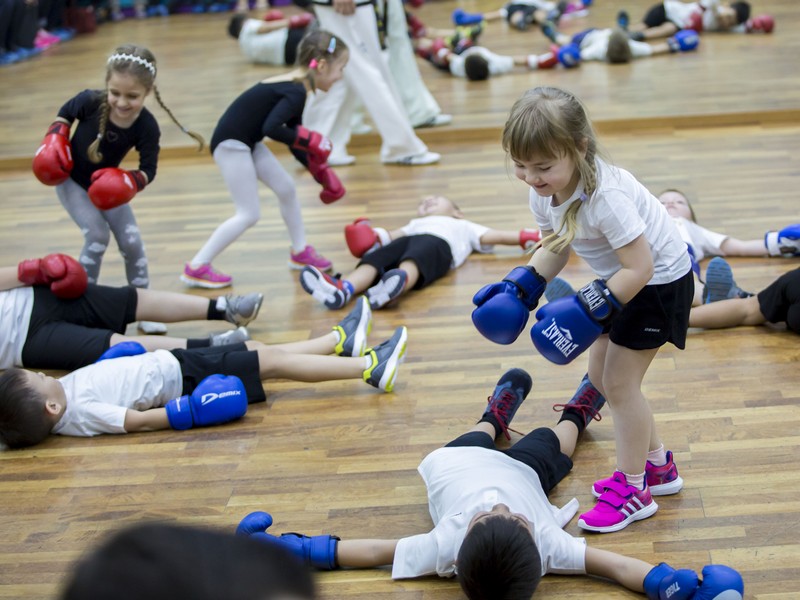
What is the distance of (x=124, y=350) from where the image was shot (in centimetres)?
330

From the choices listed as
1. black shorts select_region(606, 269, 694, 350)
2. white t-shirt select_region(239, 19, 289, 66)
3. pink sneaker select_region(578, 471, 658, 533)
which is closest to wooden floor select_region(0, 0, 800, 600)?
pink sneaker select_region(578, 471, 658, 533)

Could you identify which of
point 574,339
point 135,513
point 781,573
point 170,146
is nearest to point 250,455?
point 135,513

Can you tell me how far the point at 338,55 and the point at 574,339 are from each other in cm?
242

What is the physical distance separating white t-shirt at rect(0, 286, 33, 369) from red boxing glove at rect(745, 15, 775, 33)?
22.2 feet

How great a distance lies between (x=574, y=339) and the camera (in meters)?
2.17

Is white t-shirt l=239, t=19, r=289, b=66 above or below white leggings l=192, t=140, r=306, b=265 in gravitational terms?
below

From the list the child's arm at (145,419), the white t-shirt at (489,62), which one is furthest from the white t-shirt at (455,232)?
the white t-shirt at (489,62)

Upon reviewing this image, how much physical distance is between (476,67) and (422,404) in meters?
4.89

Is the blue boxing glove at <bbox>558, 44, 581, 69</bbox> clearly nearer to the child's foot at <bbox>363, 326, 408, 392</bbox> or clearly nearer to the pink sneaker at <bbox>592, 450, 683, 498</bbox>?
the child's foot at <bbox>363, 326, 408, 392</bbox>

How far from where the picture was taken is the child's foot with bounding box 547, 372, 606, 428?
2854mm

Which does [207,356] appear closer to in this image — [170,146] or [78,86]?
[170,146]

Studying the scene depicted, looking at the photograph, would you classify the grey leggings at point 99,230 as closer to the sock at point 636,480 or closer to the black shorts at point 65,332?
the black shorts at point 65,332

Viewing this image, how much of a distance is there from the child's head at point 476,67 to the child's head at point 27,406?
519 centimetres

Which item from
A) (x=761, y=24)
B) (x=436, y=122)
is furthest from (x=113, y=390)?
(x=761, y=24)
